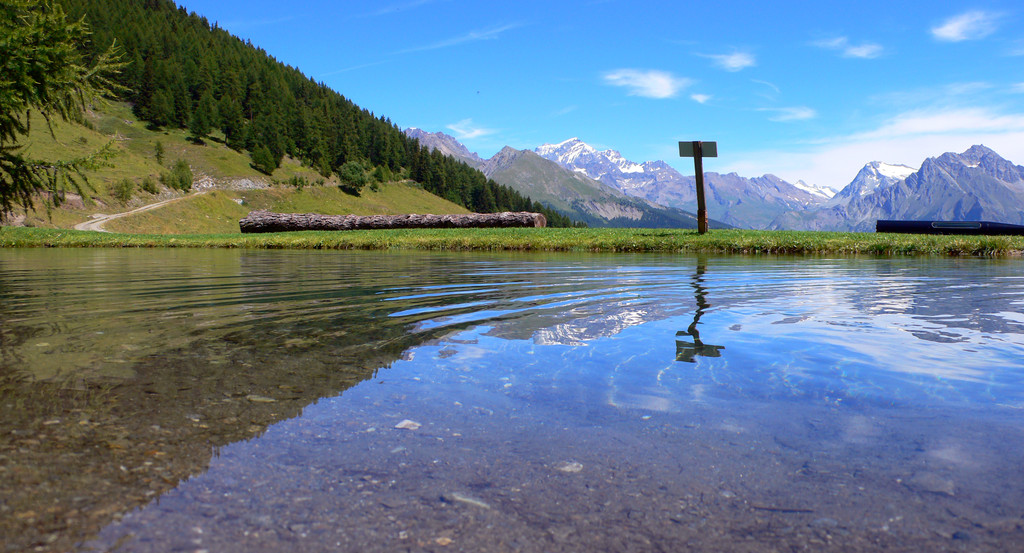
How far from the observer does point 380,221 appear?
49.8 m

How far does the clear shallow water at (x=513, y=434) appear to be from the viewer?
2129mm

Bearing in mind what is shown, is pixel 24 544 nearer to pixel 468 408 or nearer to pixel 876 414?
pixel 468 408

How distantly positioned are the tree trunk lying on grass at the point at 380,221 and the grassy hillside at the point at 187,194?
1354cm

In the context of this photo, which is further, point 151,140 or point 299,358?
point 151,140

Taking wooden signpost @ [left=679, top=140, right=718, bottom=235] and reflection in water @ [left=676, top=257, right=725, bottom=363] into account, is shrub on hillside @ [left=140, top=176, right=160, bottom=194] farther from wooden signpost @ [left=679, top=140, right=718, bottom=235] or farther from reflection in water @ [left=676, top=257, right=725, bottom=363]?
reflection in water @ [left=676, top=257, right=725, bottom=363]

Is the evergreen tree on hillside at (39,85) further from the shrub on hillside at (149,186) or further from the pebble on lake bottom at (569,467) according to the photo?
the shrub on hillside at (149,186)

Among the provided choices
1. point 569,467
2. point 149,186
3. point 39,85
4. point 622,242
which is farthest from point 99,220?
point 569,467

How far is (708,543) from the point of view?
2037mm

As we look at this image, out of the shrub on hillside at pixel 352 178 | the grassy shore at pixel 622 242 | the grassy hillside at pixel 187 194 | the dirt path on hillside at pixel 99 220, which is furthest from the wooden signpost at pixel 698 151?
the shrub on hillside at pixel 352 178

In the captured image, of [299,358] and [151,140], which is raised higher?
[151,140]

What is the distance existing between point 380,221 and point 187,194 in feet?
189

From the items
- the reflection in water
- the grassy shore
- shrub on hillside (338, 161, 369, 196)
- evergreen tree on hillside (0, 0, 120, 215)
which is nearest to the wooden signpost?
the grassy shore

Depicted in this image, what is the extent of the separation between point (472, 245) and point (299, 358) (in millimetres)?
25934

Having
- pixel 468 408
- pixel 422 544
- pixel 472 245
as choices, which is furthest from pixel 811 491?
pixel 472 245
